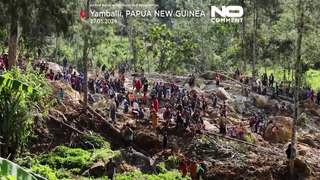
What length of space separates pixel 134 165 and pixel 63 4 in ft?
24.8

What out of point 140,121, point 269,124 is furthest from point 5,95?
point 269,124

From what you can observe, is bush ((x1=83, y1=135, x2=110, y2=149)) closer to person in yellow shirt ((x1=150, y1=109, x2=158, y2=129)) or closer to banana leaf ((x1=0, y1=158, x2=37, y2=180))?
person in yellow shirt ((x1=150, y1=109, x2=158, y2=129))

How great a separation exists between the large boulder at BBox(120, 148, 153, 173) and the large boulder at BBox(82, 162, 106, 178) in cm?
165

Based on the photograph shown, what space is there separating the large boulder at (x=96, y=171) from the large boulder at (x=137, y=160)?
165 centimetres

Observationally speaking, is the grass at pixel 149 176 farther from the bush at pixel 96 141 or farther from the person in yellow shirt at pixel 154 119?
the person in yellow shirt at pixel 154 119

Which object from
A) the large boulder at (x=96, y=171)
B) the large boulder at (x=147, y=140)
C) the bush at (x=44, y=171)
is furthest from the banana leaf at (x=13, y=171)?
the large boulder at (x=147, y=140)

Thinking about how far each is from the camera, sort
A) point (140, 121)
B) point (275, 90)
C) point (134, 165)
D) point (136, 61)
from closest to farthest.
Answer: point (134, 165)
point (140, 121)
point (275, 90)
point (136, 61)

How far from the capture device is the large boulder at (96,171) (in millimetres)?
16438

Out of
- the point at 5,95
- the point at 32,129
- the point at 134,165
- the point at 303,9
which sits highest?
the point at 303,9

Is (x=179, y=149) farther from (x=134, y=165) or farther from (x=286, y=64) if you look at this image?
(x=286, y=64)

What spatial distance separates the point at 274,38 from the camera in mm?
36500

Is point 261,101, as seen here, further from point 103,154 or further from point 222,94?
point 103,154

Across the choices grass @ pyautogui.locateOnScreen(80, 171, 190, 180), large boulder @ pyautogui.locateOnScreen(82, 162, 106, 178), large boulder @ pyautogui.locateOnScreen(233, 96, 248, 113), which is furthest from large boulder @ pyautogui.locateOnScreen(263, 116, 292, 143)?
large boulder @ pyautogui.locateOnScreen(82, 162, 106, 178)

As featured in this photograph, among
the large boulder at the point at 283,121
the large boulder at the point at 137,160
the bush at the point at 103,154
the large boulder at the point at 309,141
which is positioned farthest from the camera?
the large boulder at the point at 283,121
